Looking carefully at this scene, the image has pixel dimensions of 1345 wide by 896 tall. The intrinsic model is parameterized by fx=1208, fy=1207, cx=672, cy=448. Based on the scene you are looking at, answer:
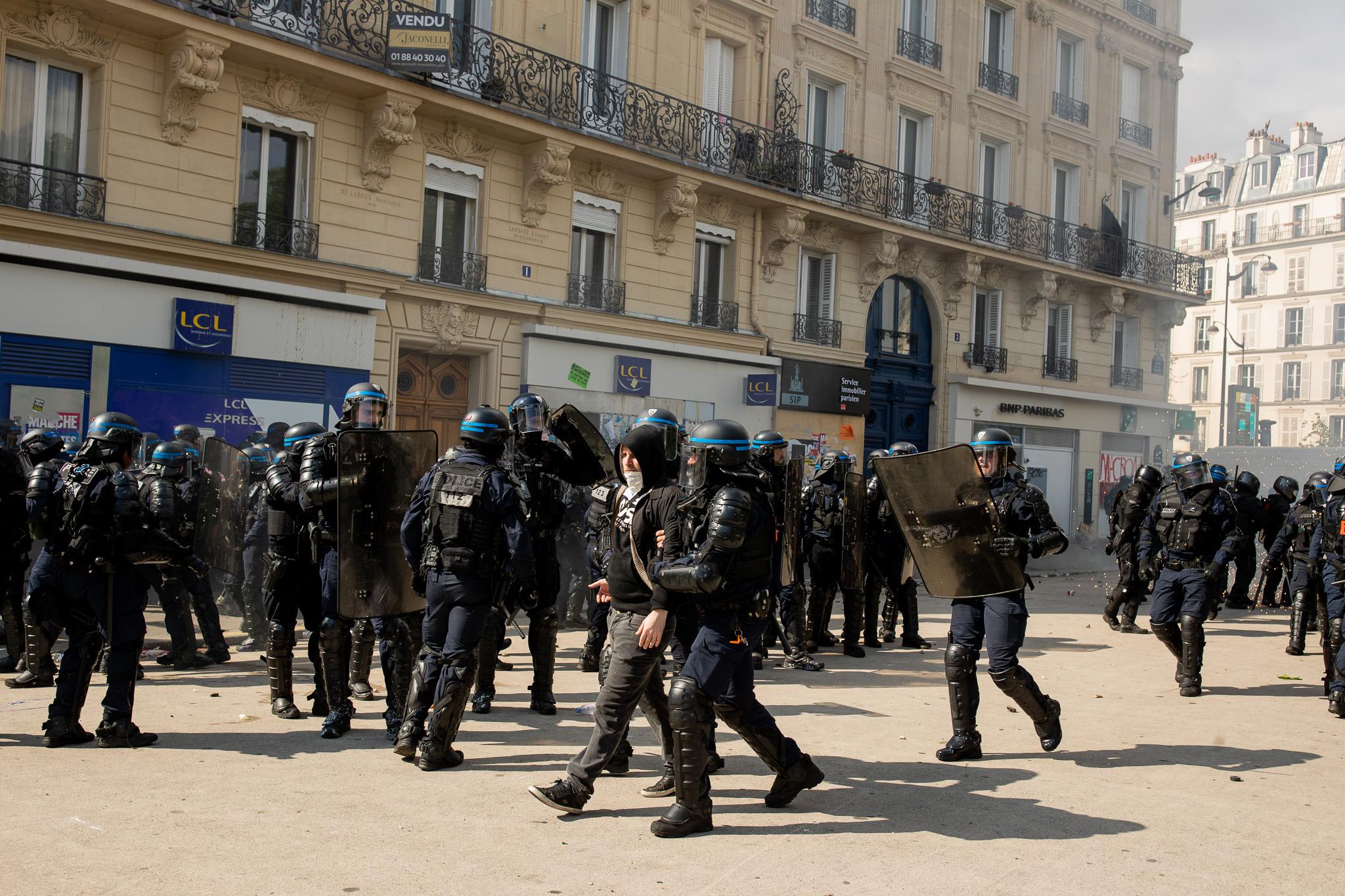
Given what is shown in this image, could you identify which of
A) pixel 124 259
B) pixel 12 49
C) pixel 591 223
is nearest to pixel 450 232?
pixel 591 223

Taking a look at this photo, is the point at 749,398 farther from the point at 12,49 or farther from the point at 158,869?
the point at 158,869

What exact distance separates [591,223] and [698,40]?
A: 3.87 meters

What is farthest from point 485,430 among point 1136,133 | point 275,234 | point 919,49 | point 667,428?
point 1136,133

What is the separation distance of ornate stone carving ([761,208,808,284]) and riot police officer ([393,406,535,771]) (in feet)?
51.1

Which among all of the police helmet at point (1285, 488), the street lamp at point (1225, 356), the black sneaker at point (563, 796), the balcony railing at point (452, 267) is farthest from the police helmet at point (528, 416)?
the street lamp at point (1225, 356)

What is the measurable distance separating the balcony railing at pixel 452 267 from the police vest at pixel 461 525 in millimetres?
11165

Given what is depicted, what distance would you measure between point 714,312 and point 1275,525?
29.9ft

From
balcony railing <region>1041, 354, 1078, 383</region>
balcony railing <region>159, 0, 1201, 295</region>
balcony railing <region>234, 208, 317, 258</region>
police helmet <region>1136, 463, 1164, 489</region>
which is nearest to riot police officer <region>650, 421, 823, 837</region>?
police helmet <region>1136, 463, 1164, 489</region>

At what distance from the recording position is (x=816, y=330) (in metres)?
22.0

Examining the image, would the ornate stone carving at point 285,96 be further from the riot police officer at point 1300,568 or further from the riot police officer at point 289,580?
the riot police officer at point 1300,568

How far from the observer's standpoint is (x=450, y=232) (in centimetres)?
1688

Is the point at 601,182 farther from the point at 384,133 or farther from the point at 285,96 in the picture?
the point at 285,96

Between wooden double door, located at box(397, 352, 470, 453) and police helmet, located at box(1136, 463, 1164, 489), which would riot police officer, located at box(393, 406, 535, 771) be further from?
wooden double door, located at box(397, 352, 470, 453)

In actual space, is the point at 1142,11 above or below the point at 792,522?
above
